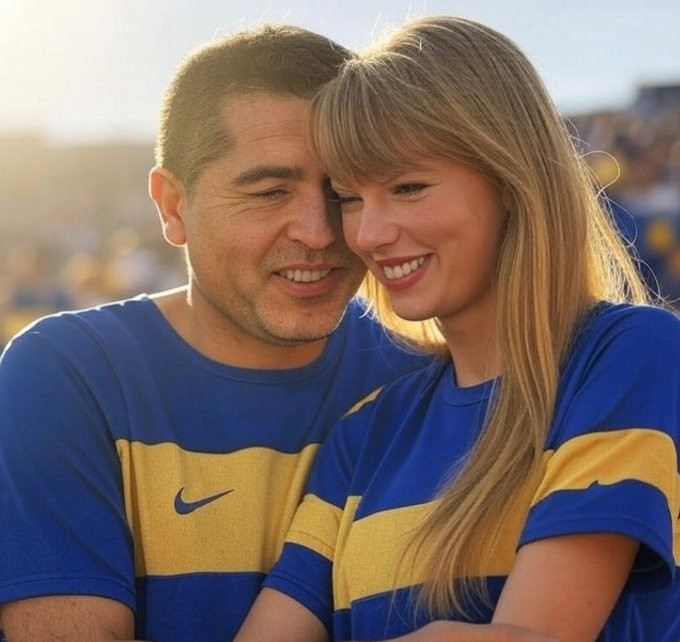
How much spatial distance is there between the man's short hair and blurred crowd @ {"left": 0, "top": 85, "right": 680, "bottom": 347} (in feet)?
2.15

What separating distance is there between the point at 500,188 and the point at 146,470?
0.95 m

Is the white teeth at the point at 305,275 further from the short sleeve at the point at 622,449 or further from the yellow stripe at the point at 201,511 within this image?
the short sleeve at the point at 622,449

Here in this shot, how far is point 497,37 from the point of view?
2.58 metres

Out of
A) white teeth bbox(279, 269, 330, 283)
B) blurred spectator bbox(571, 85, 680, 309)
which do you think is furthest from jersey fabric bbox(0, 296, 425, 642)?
blurred spectator bbox(571, 85, 680, 309)

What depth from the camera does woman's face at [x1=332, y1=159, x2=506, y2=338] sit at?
251 cm

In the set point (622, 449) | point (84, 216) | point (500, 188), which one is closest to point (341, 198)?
point (500, 188)

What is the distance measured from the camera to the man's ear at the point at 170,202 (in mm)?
Answer: 3201

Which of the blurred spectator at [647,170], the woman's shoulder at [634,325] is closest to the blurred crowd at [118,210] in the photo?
the blurred spectator at [647,170]

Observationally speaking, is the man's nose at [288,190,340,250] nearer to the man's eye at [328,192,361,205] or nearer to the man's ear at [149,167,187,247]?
the man's eye at [328,192,361,205]

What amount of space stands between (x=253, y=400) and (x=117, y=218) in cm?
1657

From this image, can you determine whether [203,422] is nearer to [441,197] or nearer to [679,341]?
[441,197]

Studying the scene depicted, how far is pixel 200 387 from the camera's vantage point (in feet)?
9.78

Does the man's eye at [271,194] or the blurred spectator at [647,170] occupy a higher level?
the man's eye at [271,194]

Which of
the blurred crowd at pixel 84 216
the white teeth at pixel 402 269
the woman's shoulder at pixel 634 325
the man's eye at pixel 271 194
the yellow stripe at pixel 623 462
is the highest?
the man's eye at pixel 271 194
